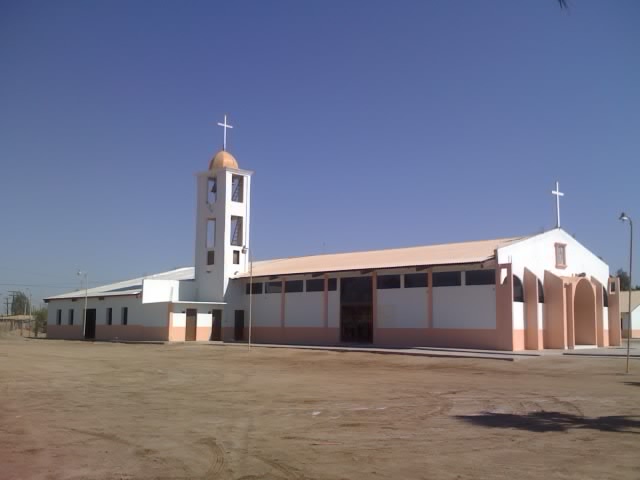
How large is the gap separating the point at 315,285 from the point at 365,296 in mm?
4575

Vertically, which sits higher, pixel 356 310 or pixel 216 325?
pixel 356 310

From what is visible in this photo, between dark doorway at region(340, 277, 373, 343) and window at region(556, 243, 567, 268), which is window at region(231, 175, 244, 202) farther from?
window at region(556, 243, 567, 268)

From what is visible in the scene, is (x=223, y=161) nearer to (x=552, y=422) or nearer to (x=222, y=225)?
(x=222, y=225)

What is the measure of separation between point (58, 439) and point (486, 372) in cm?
1662

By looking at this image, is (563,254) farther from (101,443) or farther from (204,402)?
(101,443)

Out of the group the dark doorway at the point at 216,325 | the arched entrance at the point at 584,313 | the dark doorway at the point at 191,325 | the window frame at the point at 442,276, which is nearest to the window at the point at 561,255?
the arched entrance at the point at 584,313

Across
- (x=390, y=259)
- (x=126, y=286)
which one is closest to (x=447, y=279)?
(x=390, y=259)

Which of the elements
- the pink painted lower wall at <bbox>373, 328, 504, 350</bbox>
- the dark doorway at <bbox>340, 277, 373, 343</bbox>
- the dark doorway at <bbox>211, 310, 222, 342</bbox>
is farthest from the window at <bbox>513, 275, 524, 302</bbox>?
the dark doorway at <bbox>211, 310, 222, 342</bbox>

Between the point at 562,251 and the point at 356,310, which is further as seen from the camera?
the point at 356,310

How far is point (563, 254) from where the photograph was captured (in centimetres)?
3853

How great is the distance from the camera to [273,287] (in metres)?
45.6

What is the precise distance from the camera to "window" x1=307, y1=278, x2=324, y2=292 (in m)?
41.9

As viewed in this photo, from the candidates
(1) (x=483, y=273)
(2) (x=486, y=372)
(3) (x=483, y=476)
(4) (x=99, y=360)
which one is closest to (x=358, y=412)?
(3) (x=483, y=476)

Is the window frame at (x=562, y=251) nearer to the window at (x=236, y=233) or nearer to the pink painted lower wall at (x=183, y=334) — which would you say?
the window at (x=236, y=233)
